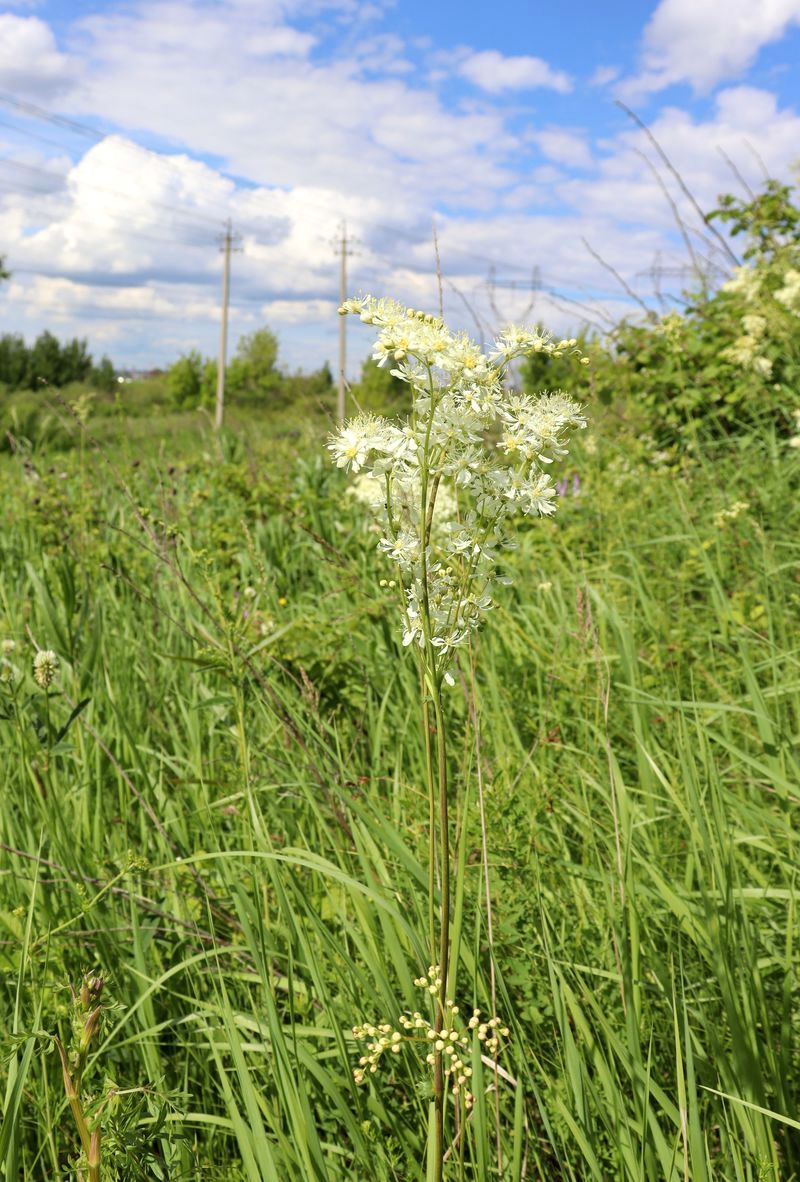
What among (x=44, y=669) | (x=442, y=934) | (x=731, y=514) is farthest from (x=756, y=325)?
(x=442, y=934)

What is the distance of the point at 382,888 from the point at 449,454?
81 cm

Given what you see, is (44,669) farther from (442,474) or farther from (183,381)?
(183,381)

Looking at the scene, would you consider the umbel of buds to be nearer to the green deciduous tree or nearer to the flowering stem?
the flowering stem

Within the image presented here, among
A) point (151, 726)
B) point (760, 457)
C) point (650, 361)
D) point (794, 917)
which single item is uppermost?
point (650, 361)

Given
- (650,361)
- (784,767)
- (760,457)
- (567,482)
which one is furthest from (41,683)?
(650,361)

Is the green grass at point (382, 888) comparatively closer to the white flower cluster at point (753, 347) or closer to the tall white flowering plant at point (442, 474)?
the tall white flowering plant at point (442, 474)

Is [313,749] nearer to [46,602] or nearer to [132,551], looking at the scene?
[46,602]

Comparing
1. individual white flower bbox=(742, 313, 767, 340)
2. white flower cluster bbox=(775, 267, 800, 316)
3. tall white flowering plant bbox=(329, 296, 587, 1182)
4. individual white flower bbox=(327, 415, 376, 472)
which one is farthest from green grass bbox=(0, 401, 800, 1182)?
white flower cluster bbox=(775, 267, 800, 316)

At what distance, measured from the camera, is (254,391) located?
5125cm

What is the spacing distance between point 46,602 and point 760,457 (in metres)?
3.56

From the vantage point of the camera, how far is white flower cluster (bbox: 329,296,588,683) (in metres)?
1.09

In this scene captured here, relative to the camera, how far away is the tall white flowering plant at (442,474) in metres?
1.08

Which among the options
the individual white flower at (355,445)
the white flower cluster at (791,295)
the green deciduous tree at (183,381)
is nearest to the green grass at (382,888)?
the individual white flower at (355,445)

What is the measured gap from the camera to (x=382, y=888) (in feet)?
4.98
